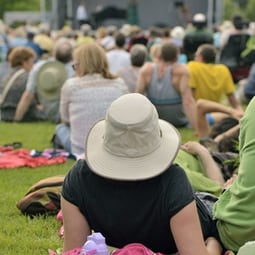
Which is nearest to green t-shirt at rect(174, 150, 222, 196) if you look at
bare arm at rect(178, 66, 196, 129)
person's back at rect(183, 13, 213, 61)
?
bare arm at rect(178, 66, 196, 129)

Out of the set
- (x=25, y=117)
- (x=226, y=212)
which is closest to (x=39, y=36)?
(x=25, y=117)

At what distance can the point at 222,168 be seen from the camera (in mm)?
6141

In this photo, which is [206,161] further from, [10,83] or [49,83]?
Answer: [10,83]

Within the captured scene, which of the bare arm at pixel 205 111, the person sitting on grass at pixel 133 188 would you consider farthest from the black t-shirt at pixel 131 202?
the bare arm at pixel 205 111

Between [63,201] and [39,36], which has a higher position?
[63,201]

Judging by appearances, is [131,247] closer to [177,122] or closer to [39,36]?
[177,122]

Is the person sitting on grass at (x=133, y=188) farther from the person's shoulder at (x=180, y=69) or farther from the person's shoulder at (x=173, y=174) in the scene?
the person's shoulder at (x=180, y=69)

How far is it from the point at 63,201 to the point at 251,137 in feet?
3.38

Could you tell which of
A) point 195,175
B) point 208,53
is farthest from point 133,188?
point 208,53

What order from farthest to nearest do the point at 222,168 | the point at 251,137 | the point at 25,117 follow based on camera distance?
the point at 25,117 < the point at 222,168 < the point at 251,137

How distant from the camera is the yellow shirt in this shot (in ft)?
36.0

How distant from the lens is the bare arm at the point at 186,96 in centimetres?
1032

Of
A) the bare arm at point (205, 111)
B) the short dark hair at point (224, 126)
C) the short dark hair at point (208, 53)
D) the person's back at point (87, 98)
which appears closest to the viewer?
the short dark hair at point (224, 126)

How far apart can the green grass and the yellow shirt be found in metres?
1.25
